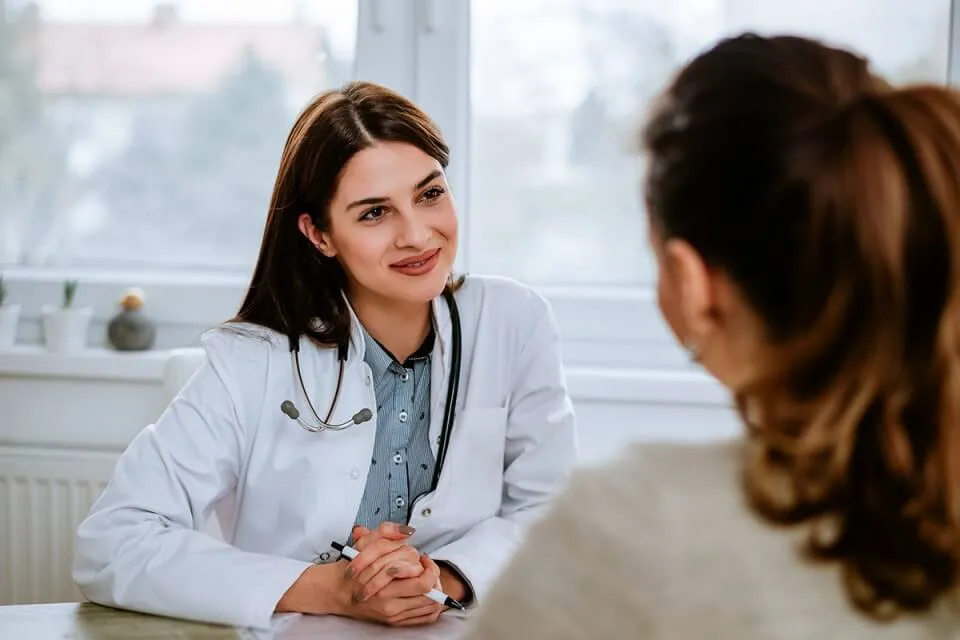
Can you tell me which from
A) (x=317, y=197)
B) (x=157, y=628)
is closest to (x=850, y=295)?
(x=157, y=628)

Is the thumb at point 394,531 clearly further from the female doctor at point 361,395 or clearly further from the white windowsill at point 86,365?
the white windowsill at point 86,365

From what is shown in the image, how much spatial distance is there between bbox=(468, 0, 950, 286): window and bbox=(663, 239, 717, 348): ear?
5.39ft

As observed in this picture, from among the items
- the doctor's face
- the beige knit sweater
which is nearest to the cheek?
the doctor's face

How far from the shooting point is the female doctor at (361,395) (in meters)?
1.66

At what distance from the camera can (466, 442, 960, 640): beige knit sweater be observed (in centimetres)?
71

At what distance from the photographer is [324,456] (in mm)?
1702

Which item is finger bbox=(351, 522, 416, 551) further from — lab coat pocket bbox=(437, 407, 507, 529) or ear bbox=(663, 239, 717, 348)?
ear bbox=(663, 239, 717, 348)

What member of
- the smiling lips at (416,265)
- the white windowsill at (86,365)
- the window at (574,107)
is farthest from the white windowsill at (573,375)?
the smiling lips at (416,265)

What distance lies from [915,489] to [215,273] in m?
2.09

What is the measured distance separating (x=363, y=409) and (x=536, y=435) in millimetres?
279

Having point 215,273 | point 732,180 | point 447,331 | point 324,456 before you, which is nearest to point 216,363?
point 324,456

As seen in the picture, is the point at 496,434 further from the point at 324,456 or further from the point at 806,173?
the point at 806,173

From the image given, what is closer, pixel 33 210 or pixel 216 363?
pixel 216 363

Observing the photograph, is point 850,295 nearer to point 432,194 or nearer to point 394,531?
point 394,531
